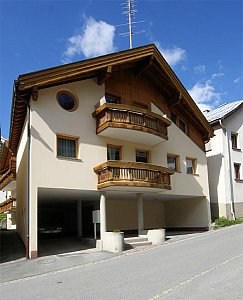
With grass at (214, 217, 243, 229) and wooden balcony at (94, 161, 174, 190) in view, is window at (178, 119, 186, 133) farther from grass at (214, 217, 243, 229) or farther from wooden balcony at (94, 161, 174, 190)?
wooden balcony at (94, 161, 174, 190)

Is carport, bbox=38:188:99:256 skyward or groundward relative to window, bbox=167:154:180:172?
groundward

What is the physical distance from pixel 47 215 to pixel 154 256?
1546cm

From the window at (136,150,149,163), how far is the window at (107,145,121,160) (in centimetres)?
141

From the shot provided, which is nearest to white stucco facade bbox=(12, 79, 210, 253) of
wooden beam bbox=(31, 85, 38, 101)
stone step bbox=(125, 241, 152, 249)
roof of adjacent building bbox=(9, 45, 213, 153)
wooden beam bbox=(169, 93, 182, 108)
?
wooden beam bbox=(31, 85, 38, 101)

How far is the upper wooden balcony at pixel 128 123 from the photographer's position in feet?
55.4

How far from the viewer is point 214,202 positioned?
26.8 meters

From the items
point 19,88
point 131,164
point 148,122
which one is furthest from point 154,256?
point 19,88

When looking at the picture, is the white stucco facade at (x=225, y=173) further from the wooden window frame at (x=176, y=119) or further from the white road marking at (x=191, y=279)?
the white road marking at (x=191, y=279)

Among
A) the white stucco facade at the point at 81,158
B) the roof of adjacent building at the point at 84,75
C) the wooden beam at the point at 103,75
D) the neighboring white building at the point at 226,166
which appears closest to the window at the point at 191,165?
the white stucco facade at the point at 81,158

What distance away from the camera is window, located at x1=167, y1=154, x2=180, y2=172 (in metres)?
21.8

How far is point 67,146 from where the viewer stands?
16.5 m

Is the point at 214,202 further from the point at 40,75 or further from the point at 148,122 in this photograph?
the point at 40,75

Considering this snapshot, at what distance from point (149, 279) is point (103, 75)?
11.5 meters

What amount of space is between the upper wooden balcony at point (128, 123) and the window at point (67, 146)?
4.74 ft
